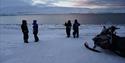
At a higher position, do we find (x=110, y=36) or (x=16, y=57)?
(x=110, y=36)

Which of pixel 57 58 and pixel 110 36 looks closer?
pixel 57 58

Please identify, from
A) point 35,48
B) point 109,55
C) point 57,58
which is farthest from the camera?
point 35,48

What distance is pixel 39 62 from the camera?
1174 centimetres

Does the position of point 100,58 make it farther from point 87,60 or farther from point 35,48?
point 35,48

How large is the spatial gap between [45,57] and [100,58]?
2793 mm

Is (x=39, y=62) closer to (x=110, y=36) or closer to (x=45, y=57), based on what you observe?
(x=45, y=57)

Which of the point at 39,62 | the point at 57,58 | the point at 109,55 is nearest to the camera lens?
the point at 39,62

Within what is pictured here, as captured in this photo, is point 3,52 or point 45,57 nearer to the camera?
point 45,57

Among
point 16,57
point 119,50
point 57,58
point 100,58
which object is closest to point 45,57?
point 57,58

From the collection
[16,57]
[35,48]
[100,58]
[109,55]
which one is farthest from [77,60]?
[35,48]

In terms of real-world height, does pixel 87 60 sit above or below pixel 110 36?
below

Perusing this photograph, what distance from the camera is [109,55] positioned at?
13.5m

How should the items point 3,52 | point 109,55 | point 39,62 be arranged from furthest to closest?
point 3,52, point 109,55, point 39,62

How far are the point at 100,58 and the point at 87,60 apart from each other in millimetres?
883
